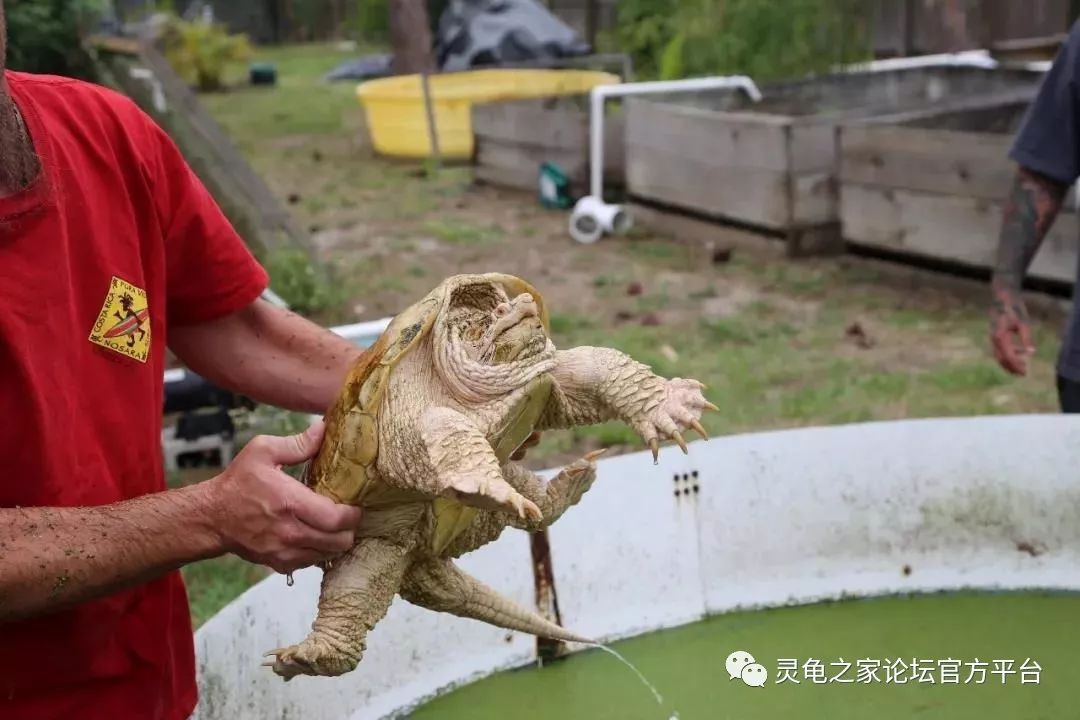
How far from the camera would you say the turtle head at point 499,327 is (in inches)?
64.0

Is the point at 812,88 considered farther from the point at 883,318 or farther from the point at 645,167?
the point at 883,318

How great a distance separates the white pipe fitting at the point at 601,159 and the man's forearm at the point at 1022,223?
3.84m

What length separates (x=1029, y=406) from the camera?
4078 millimetres

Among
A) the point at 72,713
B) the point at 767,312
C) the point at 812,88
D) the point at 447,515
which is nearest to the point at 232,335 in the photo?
the point at 447,515

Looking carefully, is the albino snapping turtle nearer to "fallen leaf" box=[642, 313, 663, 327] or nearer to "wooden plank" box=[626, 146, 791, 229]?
"fallen leaf" box=[642, 313, 663, 327]

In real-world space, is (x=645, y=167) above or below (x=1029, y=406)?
above

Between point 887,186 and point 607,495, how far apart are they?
3387 millimetres

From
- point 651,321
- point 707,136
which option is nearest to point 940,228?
point 651,321

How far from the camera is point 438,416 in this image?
1.54 m

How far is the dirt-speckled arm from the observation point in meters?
1.65

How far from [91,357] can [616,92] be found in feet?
19.3

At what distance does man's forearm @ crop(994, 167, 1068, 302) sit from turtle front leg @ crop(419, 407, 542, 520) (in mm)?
1852

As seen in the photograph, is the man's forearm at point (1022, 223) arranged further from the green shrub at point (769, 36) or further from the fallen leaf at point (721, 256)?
the green shrub at point (769, 36)

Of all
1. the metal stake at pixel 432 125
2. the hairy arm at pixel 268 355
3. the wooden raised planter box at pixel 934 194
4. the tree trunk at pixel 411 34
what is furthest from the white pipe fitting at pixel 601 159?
the tree trunk at pixel 411 34
